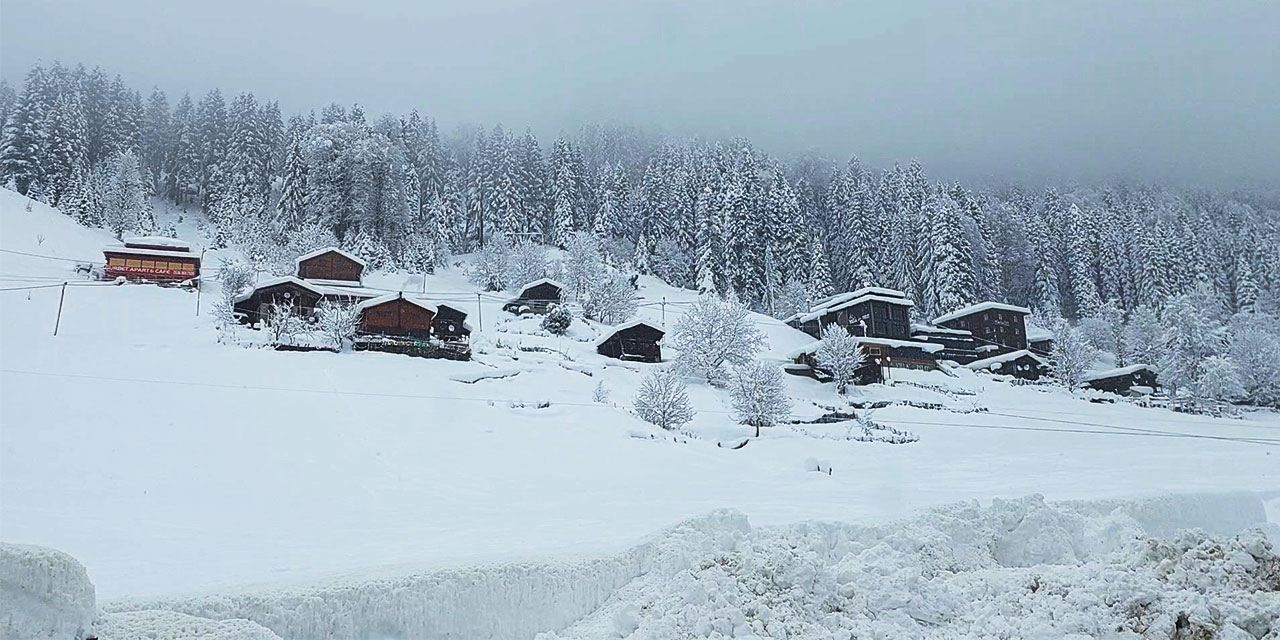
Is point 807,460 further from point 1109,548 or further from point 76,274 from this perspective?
point 76,274

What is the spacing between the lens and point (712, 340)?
135 feet

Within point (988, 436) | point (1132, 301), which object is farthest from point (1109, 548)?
point (1132, 301)

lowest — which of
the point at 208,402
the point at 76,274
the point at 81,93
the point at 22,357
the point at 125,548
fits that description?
the point at 125,548

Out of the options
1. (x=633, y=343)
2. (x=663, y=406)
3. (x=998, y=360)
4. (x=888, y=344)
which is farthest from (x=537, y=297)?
(x=998, y=360)

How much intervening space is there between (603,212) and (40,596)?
7984cm

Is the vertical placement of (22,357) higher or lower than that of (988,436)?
higher

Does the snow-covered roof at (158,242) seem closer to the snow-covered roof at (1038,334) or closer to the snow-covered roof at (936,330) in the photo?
the snow-covered roof at (936,330)

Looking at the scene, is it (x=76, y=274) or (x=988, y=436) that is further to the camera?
(x=76, y=274)

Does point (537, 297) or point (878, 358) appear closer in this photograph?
point (878, 358)

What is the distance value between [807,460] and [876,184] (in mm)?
79887

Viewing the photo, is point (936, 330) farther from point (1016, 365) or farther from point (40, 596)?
point (40, 596)

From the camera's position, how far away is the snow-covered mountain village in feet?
20.8

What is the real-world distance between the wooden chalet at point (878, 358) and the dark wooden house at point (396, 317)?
23.0 meters

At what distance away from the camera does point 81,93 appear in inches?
3302
